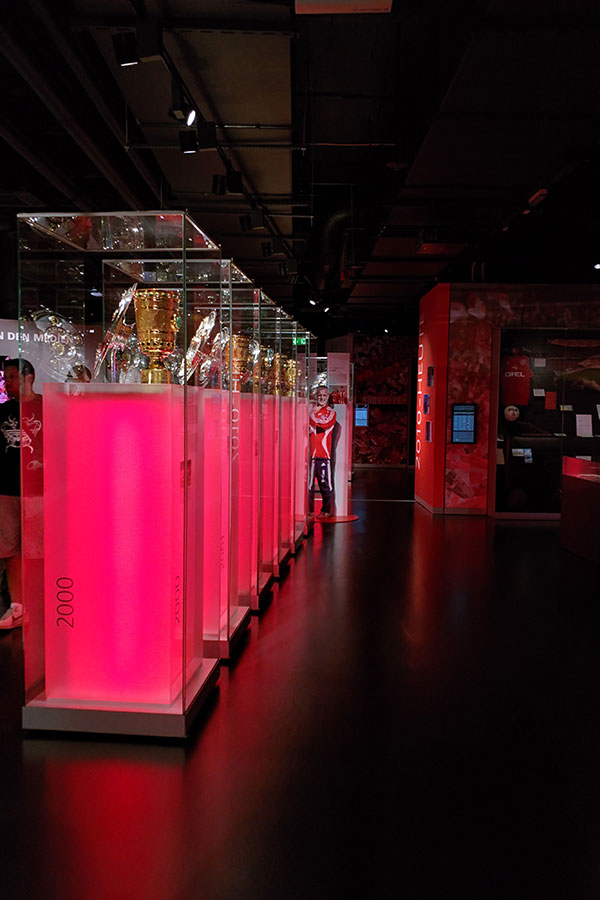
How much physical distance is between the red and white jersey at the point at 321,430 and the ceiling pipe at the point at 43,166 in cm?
360

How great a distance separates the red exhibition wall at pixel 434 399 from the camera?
10.1 m

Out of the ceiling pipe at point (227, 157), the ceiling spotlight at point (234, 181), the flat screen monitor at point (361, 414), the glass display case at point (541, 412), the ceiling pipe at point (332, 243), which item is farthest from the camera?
the flat screen monitor at point (361, 414)

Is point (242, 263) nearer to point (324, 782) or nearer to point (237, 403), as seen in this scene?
point (237, 403)

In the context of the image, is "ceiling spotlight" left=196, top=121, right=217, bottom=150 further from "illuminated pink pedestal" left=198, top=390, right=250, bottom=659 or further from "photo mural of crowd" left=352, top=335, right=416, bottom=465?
"photo mural of crowd" left=352, top=335, right=416, bottom=465

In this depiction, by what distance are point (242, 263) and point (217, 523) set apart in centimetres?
738

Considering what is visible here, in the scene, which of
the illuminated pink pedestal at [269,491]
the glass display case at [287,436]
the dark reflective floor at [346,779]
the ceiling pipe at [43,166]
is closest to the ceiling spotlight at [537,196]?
the glass display case at [287,436]

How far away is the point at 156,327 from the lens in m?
3.18

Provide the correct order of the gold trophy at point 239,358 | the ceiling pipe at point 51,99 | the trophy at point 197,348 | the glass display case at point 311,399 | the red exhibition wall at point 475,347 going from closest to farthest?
1. the trophy at point 197,348
2. the ceiling pipe at point 51,99
3. the gold trophy at point 239,358
4. the glass display case at point 311,399
5. the red exhibition wall at point 475,347

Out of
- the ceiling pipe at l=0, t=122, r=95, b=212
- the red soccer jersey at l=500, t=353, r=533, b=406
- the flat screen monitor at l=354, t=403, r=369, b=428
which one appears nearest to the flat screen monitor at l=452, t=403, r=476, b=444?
the red soccer jersey at l=500, t=353, r=533, b=406

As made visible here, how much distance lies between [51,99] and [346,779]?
4682mm

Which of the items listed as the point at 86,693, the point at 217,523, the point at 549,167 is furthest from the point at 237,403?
the point at 549,167

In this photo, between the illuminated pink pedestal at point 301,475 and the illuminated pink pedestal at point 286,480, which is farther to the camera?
the illuminated pink pedestal at point 301,475

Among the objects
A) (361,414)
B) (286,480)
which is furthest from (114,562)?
(361,414)

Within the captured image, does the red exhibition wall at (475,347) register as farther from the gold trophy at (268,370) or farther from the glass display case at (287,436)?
the gold trophy at (268,370)
